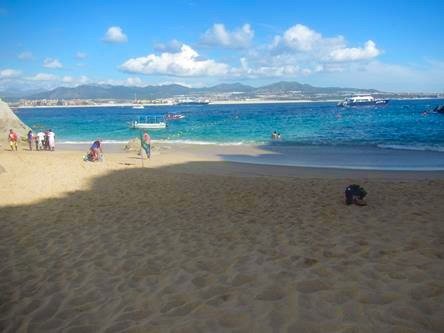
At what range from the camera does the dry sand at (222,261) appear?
3.81 metres

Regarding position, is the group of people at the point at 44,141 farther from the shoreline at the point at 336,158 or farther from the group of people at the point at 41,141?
the shoreline at the point at 336,158

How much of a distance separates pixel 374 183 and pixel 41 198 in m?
9.44

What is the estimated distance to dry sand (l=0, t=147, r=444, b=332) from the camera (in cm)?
381

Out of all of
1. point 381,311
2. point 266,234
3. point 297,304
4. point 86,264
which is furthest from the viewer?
point 266,234

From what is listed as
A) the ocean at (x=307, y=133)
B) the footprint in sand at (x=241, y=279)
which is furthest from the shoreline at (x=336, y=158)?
the footprint in sand at (x=241, y=279)

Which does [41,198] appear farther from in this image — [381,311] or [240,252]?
[381,311]

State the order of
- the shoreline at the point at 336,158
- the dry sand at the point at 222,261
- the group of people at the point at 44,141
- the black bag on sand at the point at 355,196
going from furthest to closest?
the group of people at the point at 44,141
the shoreline at the point at 336,158
the black bag on sand at the point at 355,196
the dry sand at the point at 222,261

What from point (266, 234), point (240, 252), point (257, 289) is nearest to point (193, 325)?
point (257, 289)

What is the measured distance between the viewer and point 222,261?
5.45 m

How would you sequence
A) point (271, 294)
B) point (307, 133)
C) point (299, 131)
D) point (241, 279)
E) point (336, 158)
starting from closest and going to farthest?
1. point (271, 294)
2. point (241, 279)
3. point (336, 158)
4. point (307, 133)
5. point (299, 131)

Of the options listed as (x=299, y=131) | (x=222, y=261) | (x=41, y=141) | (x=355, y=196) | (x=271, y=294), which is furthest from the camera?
(x=299, y=131)

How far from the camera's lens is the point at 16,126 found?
33.1m

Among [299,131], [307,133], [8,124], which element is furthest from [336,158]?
[8,124]

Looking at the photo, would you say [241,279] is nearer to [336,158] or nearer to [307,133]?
[336,158]
